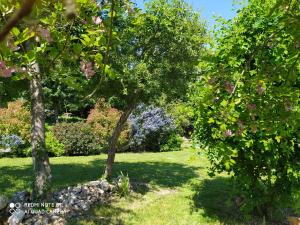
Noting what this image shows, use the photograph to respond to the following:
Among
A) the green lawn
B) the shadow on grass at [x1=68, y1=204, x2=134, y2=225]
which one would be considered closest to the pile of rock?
the shadow on grass at [x1=68, y1=204, x2=134, y2=225]

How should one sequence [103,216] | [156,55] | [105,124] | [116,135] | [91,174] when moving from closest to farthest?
[103,216] < [156,55] < [116,135] < [91,174] < [105,124]

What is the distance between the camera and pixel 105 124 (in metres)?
17.4

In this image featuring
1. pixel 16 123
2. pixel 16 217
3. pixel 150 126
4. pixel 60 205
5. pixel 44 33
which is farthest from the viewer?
pixel 150 126

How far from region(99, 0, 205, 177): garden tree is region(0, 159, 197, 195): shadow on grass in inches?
59.3

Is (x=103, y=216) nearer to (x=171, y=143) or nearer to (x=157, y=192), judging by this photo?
(x=157, y=192)

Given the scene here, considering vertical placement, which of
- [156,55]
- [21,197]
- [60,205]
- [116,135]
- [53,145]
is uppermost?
[156,55]

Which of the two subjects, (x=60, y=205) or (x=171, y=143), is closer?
(x=60, y=205)

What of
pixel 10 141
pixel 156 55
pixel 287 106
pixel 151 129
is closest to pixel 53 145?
pixel 10 141

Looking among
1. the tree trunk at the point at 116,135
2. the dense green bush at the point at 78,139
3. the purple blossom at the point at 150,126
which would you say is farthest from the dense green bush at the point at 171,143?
the tree trunk at the point at 116,135

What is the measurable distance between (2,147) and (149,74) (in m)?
9.96

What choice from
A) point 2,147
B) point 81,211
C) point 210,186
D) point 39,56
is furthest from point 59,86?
point 39,56

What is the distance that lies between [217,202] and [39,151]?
12.4ft

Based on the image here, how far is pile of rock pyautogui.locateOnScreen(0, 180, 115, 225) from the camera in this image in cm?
583

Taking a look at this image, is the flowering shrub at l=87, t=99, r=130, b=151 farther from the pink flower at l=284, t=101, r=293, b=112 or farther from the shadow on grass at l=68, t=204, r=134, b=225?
the pink flower at l=284, t=101, r=293, b=112
